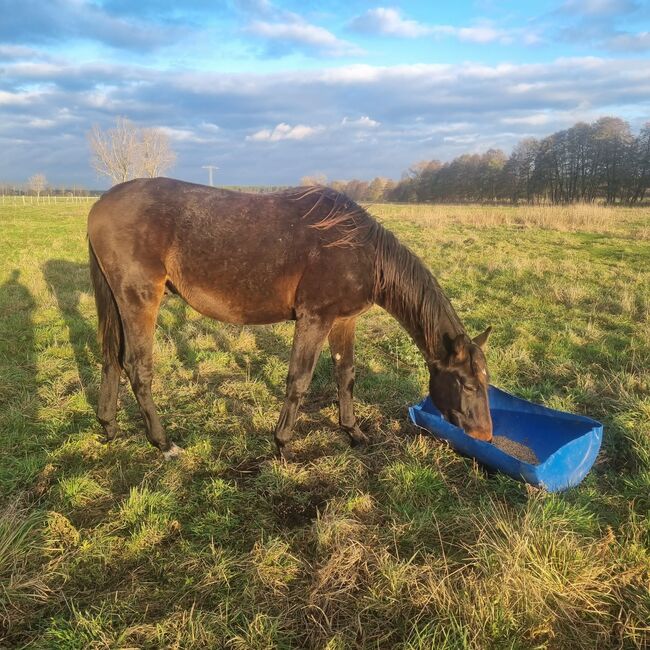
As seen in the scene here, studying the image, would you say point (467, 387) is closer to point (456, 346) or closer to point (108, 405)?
point (456, 346)

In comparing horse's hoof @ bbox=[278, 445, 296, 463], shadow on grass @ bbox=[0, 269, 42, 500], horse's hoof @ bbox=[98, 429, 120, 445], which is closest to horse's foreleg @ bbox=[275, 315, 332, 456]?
horse's hoof @ bbox=[278, 445, 296, 463]

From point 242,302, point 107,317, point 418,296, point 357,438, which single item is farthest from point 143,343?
point 418,296

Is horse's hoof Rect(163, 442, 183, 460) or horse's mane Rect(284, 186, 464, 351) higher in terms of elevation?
horse's mane Rect(284, 186, 464, 351)

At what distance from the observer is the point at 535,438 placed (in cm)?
432

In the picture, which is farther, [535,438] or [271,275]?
[535,438]

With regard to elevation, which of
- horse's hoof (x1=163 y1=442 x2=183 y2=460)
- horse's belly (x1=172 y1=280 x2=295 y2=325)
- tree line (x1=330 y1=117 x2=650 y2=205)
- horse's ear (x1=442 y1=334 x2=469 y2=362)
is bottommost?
horse's hoof (x1=163 y1=442 x2=183 y2=460)

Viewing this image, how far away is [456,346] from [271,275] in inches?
68.8

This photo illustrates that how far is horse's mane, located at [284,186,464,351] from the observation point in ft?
13.4

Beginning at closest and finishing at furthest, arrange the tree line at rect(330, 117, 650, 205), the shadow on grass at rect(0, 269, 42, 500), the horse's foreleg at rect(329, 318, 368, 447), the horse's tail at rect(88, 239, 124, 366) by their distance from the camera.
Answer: the shadow on grass at rect(0, 269, 42, 500) → the horse's tail at rect(88, 239, 124, 366) → the horse's foreleg at rect(329, 318, 368, 447) → the tree line at rect(330, 117, 650, 205)

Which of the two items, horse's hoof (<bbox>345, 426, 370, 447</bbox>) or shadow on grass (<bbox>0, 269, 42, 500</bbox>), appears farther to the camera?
horse's hoof (<bbox>345, 426, 370, 447</bbox>)

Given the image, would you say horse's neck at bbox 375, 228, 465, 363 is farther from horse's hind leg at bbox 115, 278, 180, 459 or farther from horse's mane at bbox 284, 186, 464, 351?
horse's hind leg at bbox 115, 278, 180, 459

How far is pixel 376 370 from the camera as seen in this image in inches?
238

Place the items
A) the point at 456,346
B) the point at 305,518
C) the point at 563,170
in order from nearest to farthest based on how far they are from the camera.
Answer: the point at 305,518 → the point at 456,346 → the point at 563,170

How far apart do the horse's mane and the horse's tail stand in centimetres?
202
